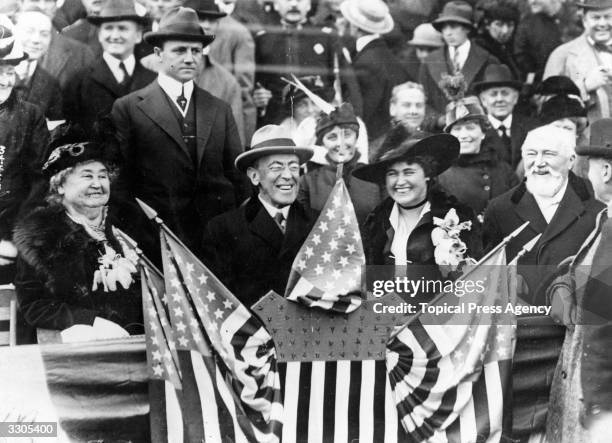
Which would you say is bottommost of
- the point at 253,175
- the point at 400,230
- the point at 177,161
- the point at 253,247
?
the point at 253,247

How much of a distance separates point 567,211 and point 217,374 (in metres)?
3.08

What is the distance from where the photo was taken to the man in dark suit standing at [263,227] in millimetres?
8719

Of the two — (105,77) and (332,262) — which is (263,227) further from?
(105,77)

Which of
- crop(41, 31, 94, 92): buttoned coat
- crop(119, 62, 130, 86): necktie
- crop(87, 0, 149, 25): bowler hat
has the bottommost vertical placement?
crop(119, 62, 130, 86): necktie

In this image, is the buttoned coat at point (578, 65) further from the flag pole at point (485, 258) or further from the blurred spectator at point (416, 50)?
the flag pole at point (485, 258)

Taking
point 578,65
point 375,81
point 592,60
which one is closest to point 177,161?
point 375,81

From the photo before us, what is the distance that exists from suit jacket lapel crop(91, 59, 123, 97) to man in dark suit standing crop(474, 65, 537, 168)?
288cm

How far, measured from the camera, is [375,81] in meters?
8.92

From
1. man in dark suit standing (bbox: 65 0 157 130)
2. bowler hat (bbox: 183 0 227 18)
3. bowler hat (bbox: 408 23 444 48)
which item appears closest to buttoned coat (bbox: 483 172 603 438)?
bowler hat (bbox: 408 23 444 48)

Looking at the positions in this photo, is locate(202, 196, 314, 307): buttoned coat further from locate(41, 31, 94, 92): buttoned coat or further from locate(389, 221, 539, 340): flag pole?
locate(41, 31, 94, 92): buttoned coat

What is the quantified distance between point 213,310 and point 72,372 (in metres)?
1.20

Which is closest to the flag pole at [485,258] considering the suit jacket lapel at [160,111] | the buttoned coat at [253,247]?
the buttoned coat at [253,247]

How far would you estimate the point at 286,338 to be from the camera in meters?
8.65

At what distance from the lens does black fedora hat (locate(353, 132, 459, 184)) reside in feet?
29.2
